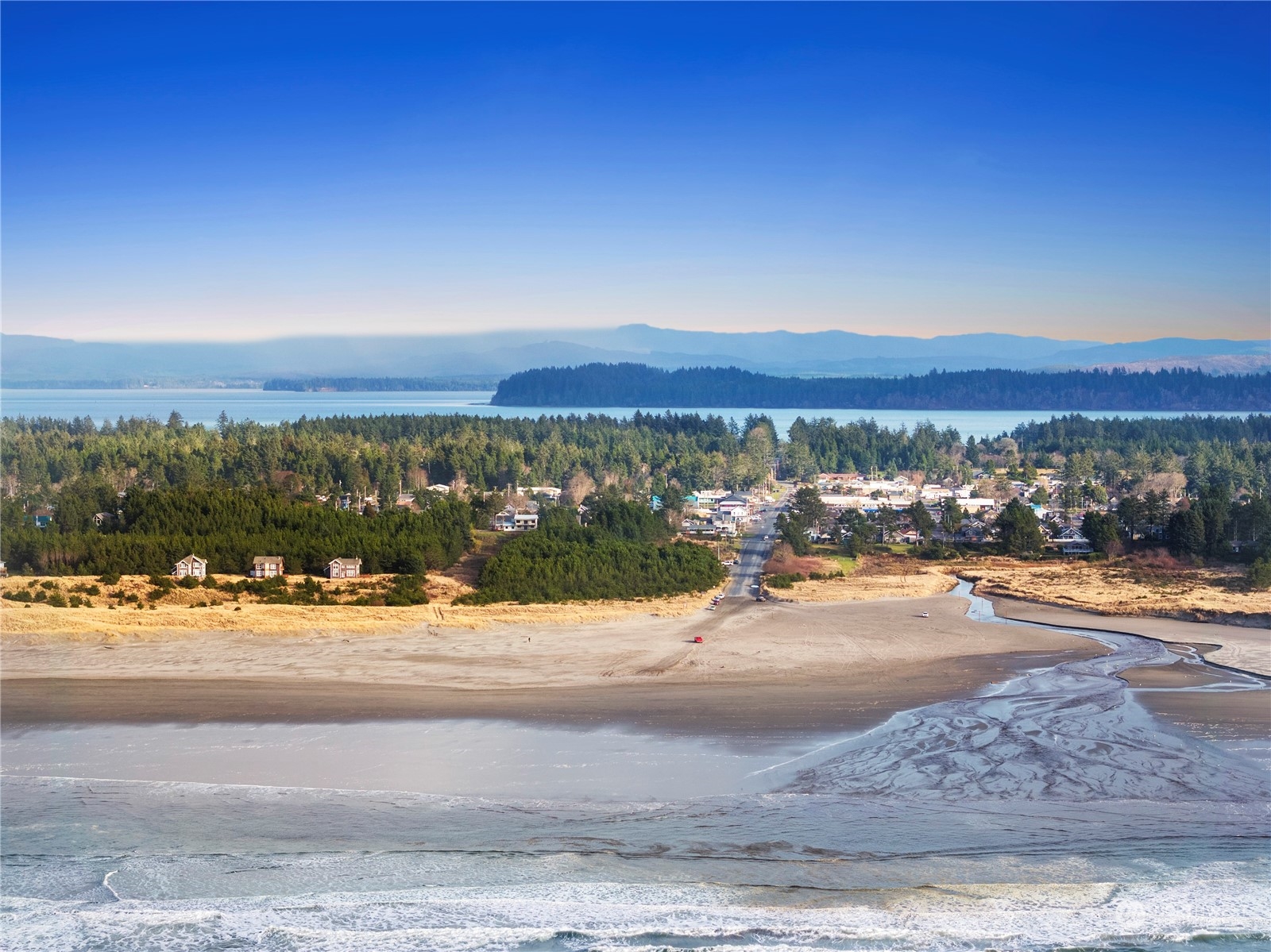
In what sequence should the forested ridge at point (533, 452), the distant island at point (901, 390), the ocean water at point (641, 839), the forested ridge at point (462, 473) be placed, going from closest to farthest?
the ocean water at point (641, 839) < the forested ridge at point (462, 473) < the forested ridge at point (533, 452) < the distant island at point (901, 390)

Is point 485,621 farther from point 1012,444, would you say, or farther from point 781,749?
point 1012,444

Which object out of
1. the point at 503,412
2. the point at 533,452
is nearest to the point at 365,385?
the point at 503,412

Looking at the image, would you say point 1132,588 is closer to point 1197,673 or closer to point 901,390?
point 1197,673

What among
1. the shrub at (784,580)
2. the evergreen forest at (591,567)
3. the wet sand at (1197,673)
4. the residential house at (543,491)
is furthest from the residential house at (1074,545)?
the residential house at (543,491)

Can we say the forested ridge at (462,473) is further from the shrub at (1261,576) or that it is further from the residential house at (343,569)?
the shrub at (1261,576)

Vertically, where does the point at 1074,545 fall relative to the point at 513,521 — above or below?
below

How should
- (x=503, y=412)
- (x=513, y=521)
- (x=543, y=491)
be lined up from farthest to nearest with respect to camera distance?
(x=503, y=412)
(x=543, y=491)
(x=513, y=521)
